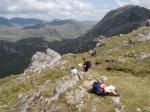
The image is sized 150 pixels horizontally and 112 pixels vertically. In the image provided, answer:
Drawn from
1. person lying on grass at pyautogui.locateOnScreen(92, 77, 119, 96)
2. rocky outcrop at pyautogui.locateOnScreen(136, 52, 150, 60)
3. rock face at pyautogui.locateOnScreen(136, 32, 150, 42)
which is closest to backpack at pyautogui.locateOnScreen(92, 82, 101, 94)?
person lying on grass at pyautogui.locateOnScreen(92, 77, 119, 96)

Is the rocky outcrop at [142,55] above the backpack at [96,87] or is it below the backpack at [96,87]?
below

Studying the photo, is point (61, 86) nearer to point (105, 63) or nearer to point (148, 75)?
point (148, 75)

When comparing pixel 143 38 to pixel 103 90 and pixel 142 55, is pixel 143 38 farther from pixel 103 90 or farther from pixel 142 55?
pixel 103 90

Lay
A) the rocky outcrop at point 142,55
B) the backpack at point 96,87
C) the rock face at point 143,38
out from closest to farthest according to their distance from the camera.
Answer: the backpack at point 96,87 < the rocky outcrop at point 142,55 < the rock face at point 143,38

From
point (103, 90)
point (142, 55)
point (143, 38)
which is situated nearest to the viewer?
point (103, 90)

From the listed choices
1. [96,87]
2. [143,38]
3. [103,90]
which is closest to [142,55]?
[143,38]

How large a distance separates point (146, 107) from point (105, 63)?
1737 inches

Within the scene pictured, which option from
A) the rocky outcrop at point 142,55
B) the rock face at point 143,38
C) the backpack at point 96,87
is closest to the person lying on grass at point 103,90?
the backpack at point 96,87

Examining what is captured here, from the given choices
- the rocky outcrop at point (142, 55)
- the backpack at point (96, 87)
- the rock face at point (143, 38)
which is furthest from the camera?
the rock face at point (143, 38)

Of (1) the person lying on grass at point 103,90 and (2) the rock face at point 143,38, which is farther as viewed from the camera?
(2) the rock face at point 143,38

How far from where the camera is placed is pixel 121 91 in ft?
130

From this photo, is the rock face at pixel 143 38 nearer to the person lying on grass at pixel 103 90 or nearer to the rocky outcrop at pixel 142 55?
the rocky outcrop at pixel 142 55

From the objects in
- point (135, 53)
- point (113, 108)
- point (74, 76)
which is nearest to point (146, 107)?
point (113, 108)

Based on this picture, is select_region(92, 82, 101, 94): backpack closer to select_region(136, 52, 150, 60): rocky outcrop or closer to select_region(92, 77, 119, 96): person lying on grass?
select_region(92, 77, 119, 96): person lying on grass
